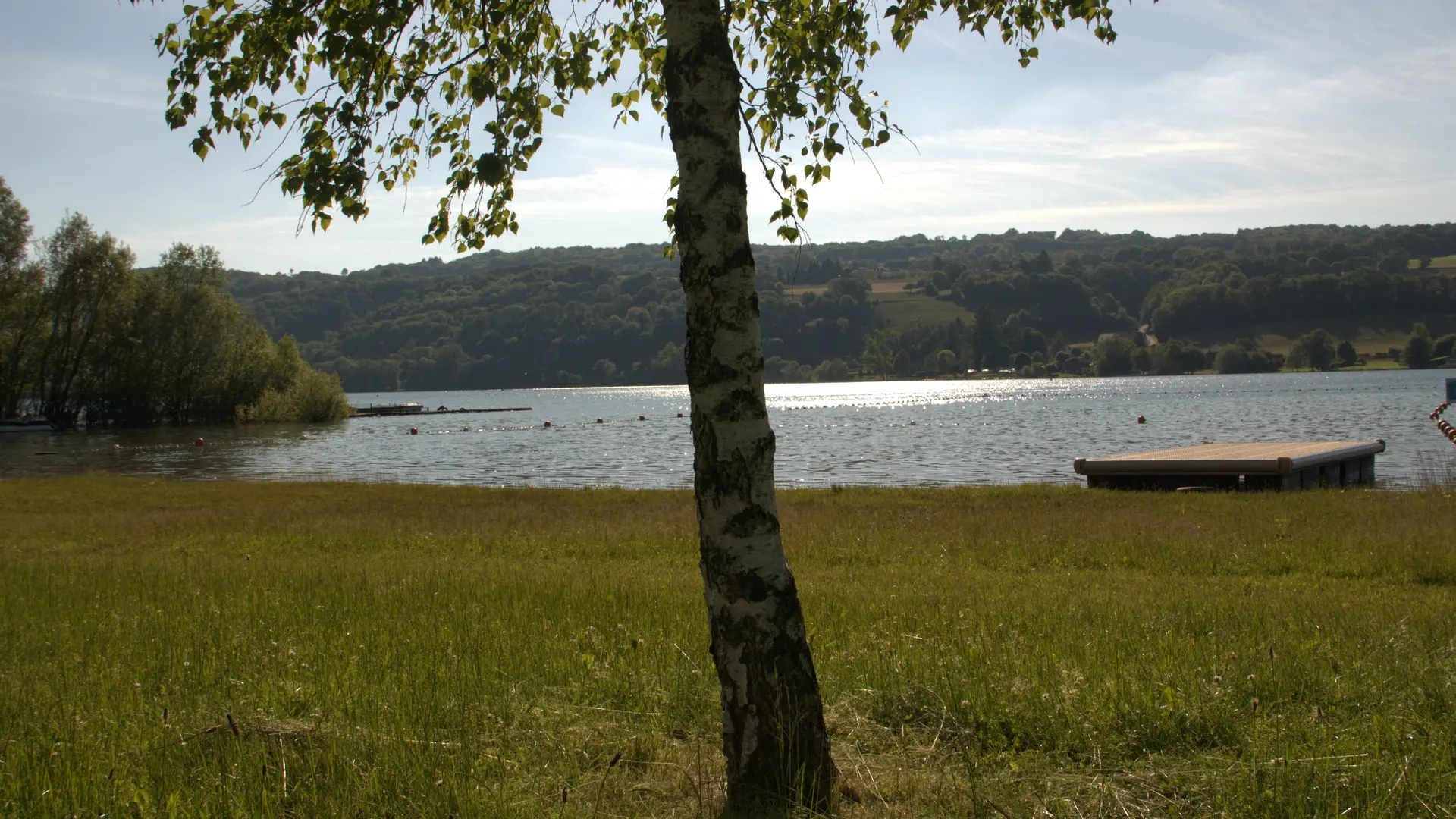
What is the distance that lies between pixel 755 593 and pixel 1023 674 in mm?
A: 2502

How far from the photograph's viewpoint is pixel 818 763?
438 centimetres

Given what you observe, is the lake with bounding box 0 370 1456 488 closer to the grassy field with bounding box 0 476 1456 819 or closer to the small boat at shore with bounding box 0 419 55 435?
the small boat at shore with bounding box 0 419 55 435

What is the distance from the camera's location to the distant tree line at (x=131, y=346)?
275 ft

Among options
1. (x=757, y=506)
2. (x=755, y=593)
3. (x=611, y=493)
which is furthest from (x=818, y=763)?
(x=611, y=493)

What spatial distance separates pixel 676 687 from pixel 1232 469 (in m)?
23.0

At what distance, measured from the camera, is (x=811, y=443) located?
66125mm

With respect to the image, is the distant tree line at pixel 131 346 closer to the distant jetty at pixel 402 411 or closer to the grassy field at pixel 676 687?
the distant jetty at pixel 402 411

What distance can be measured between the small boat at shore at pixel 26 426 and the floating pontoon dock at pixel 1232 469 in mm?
86062

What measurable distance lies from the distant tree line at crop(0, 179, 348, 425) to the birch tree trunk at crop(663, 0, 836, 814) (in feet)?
290

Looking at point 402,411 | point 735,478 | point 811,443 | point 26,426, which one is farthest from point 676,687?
point 402,411

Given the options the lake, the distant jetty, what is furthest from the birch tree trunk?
the distant jetty

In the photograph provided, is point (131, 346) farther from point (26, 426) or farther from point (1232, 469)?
point (1232, 469)

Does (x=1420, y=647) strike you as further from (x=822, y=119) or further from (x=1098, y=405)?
(x=1098, y=405)

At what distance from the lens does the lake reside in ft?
143
